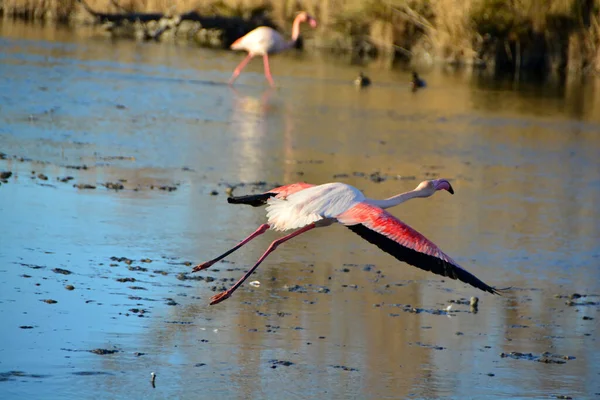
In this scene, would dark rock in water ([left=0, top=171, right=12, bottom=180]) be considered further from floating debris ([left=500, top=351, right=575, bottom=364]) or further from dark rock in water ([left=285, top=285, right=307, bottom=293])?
floating debris ([left=500, top=351, right=575, bottom=364])

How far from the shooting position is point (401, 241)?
6.04 metres

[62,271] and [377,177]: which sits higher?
[377,177]

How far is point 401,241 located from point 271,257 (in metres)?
2.23

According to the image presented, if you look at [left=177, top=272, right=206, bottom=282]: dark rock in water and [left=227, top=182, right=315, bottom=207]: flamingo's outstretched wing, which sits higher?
[left=227, top=182, right=315, bottom=207]: flamingo's outstretched wing

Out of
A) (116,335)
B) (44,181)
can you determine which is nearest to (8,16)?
(44,181)

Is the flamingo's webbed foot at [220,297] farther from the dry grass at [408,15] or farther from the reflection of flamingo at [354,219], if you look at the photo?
the dry grass at [408,15]

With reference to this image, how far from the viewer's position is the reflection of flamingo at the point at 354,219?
234 inches

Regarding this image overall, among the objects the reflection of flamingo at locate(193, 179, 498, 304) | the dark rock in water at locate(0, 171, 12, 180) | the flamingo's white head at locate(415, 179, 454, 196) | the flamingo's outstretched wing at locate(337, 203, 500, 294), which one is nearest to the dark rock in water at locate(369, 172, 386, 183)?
the dark rock in water at locate(0, 171, 12, 180)

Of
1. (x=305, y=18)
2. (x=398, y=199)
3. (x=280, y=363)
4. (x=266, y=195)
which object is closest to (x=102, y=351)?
(x=280, y=363)

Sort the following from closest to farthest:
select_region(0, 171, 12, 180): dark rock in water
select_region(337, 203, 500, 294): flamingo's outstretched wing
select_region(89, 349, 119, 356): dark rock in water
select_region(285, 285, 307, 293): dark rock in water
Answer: select_region(89, 349, 119, 356): dark rock in water, select_region(337, 203, 500, 294): flamingo's outstretched wing, select_region(285, 285, 307, 293): dark rock in water, select_region(0, 171, 12, 180): dark rock in water

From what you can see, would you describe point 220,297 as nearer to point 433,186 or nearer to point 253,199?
point 253,199

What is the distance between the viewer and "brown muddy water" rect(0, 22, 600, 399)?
566 cm

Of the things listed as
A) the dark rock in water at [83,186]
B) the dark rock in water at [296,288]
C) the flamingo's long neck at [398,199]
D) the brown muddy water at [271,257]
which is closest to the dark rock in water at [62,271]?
the brown muddy water at [271,257]

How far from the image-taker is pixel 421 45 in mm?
31266
